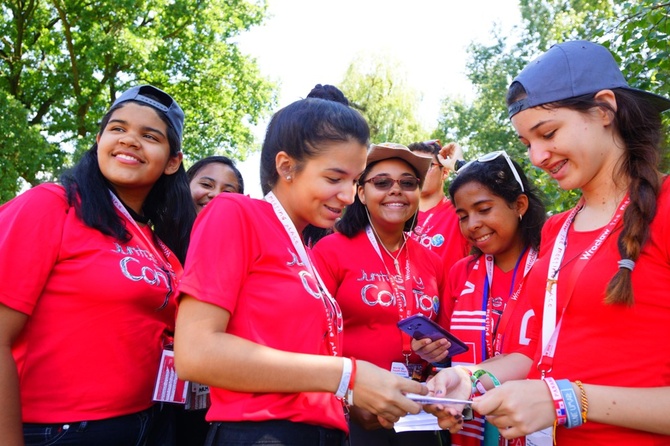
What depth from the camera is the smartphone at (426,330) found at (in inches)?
119

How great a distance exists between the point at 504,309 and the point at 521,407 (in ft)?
4.67

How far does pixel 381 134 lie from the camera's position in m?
23.8

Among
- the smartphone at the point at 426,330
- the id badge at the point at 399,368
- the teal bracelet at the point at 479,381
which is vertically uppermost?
the smartphone at the point at 426,330

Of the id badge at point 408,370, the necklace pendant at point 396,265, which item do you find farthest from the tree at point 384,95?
the id badge at point 408,370

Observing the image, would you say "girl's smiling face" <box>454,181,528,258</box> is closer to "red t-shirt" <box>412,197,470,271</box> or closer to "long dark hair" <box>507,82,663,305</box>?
"red t-shirt" <box>412,197,470,271</box>

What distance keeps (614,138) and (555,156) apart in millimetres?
232

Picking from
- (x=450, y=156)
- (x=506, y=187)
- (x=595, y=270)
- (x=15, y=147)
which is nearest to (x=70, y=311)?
(x=595, y=270)

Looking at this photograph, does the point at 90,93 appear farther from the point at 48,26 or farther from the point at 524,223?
the point at 524,223

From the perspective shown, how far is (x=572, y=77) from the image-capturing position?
2.33m

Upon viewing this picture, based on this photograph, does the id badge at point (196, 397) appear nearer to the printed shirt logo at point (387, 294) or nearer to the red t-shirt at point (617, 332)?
the printed shirt logo at point (387, 294)

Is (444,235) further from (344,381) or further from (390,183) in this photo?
(344,381)

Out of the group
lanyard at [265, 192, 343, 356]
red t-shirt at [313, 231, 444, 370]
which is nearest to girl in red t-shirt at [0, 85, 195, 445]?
lanyard at [265, 192, 343, 356]

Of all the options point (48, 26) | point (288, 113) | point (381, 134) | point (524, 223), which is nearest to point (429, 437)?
point (524, 223)

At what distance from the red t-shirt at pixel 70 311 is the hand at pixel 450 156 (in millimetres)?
4012
